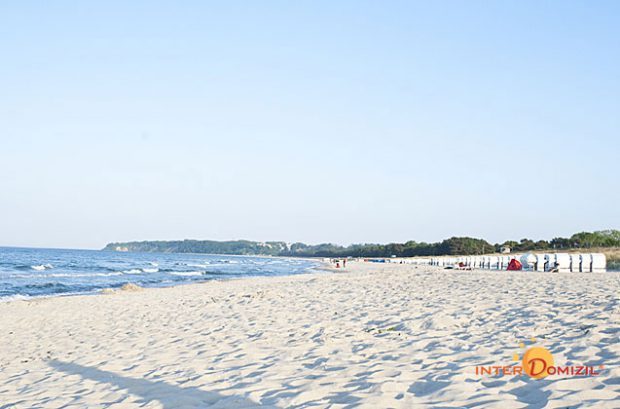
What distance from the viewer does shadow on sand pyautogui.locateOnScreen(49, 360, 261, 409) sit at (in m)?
4.41

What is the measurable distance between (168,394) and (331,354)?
73.9 inches

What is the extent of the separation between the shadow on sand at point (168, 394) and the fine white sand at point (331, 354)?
0.02 meters

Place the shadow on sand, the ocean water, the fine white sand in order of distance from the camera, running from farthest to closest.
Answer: the ocean water < the shadow on sand < the fine white sand

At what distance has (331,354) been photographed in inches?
230

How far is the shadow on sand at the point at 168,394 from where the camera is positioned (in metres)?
4.41

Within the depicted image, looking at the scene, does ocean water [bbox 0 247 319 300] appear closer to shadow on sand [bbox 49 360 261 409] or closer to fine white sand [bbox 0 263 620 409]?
fine white sand [bbox 0 263 620 409]

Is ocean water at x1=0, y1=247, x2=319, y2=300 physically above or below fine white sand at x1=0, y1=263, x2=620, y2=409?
below

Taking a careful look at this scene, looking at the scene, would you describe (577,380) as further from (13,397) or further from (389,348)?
(13,397)

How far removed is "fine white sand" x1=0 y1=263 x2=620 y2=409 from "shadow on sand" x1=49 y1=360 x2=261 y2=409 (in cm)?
2
